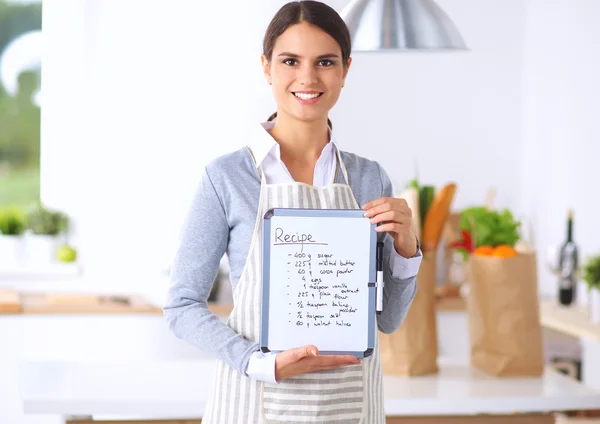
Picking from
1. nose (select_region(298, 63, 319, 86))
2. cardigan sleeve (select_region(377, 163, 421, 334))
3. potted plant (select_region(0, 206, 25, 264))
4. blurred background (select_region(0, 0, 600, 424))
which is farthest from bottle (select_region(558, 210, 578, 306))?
nose (select_region(298, 63, 319, 86))

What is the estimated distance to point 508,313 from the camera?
2197 mm

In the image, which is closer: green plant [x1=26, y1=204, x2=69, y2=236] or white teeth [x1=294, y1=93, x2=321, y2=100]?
white teeth [x1=294, y1=93, x2=321, y2=100]

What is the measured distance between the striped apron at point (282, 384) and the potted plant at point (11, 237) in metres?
3.12

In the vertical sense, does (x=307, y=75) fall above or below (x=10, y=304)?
above

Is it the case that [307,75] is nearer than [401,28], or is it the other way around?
[307,75]

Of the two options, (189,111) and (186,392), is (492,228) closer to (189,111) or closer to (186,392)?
(186,392)

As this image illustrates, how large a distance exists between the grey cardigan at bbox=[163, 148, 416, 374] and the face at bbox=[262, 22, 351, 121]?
125 millimetres

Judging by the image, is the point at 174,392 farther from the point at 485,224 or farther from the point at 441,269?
the point at 441,269

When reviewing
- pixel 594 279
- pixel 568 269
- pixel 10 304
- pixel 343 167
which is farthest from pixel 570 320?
pixel 343 167

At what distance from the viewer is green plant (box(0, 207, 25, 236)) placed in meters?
4.30

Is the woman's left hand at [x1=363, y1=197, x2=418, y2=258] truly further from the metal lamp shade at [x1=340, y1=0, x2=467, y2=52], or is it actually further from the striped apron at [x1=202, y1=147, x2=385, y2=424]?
the metal lamp shade at [x1=340, y1=0, x2=467, y2=52]

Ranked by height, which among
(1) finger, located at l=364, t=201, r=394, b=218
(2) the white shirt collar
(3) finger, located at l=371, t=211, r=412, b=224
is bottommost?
(3) finger, located at l=371, t=211, r=412, b=224

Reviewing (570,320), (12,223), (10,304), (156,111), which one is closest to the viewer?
(570,320)

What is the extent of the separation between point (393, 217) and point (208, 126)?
3.05 metres
